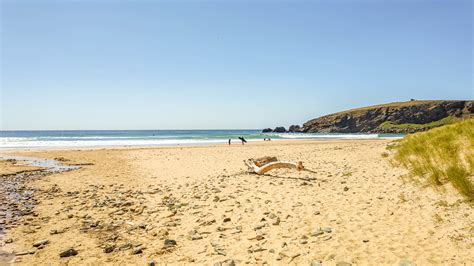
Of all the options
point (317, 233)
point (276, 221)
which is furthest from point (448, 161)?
point (276, 221)

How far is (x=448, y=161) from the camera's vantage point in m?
9.98

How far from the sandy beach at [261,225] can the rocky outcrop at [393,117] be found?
113647mm

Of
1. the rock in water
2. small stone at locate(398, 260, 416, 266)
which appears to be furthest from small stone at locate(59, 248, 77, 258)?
the rock in water

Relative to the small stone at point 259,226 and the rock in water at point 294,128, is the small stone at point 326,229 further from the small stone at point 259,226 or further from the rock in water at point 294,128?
the rock in water at point 294,128

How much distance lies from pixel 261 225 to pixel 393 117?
13346 cm

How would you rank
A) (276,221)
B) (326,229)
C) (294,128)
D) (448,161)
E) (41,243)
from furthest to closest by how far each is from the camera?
(294,128) < (448,161) < (276,221) < (41,243) < (326,229)

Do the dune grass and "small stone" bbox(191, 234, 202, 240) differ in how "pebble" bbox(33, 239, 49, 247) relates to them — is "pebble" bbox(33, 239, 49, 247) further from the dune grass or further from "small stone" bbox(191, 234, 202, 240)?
the dune grass

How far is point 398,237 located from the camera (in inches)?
221

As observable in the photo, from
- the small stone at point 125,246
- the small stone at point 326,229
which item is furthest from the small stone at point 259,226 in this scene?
the small stone at point 125,246

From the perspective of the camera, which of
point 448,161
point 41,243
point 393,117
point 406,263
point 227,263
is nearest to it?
point 406,263

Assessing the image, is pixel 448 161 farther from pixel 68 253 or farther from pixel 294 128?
pixel 294 128

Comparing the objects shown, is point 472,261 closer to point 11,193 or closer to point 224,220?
point 224,220

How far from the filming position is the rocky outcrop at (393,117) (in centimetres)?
11469

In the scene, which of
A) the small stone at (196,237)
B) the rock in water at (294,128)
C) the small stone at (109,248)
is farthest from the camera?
the rock in water at (294,128)
